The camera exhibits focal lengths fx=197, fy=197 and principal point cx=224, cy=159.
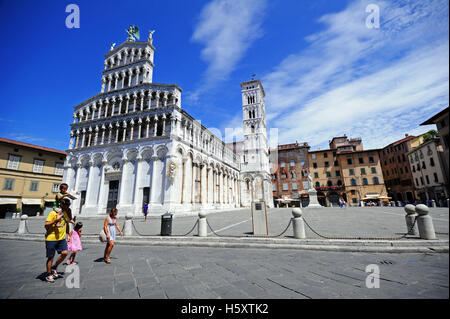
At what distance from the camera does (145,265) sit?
4.77 m

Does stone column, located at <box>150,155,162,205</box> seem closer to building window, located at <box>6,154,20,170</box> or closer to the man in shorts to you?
the man in shorts

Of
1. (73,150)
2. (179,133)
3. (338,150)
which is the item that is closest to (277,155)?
(338,150)

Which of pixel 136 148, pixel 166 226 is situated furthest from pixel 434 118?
pixel 136 148

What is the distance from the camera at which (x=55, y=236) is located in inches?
156

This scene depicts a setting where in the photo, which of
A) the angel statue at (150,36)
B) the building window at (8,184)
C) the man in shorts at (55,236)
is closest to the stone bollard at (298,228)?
the man in shorts at (55,236)

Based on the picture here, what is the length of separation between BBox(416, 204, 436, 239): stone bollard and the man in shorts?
29.3 ft

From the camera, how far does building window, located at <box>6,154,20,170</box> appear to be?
85.4 feet

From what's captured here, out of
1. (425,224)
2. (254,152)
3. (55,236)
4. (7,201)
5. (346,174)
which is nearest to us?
(55,236)

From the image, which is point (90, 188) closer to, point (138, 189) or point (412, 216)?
point (138, 189)

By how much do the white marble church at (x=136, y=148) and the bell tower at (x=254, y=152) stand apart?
14028mm

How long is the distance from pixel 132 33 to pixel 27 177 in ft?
83.2

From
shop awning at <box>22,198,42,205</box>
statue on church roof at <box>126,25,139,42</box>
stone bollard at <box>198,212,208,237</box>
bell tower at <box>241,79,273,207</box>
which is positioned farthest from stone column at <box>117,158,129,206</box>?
bell tower at <box>241,79,273,207</box>

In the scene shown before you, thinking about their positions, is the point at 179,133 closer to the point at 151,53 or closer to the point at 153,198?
the point at 153,198
